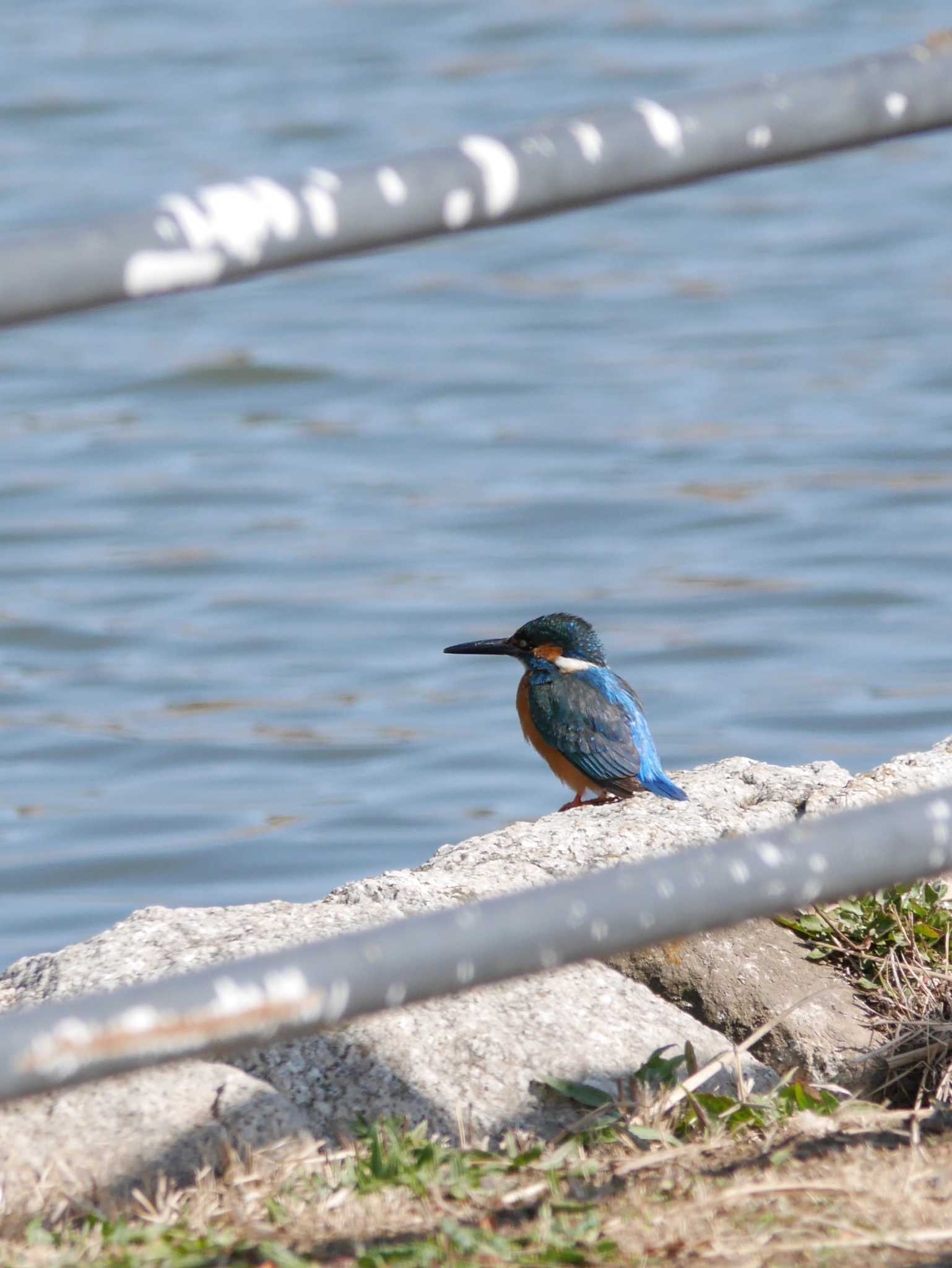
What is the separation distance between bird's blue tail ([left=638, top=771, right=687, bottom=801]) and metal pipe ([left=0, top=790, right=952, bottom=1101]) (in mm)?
2254

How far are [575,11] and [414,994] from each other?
59.0ft

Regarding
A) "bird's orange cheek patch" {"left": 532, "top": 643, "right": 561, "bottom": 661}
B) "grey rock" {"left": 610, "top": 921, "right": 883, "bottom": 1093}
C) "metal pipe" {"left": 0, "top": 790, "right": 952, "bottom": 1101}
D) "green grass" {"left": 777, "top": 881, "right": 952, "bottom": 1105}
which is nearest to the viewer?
"metal pipe" {"left": 0, "top": 790, "right": 952, "bottom": 1101}

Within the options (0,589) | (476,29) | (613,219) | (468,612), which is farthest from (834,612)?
(476,29)

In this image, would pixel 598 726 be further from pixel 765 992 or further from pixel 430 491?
pixel 430 491

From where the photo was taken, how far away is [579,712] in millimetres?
5348

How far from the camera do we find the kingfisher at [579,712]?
5.18 metres

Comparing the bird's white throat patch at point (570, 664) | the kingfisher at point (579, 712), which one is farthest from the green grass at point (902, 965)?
the bird's white throat patch at point (570, 664)

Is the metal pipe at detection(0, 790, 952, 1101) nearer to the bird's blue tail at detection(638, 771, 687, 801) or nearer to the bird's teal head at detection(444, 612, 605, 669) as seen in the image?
the bird's blue tail at detection(638, 771, 687, 801)

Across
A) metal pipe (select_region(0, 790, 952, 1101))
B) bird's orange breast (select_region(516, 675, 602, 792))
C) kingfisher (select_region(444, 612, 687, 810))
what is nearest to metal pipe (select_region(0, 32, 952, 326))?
metal pipe (select_region(0, 790, 952, 1101))

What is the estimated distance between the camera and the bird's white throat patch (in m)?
5.57

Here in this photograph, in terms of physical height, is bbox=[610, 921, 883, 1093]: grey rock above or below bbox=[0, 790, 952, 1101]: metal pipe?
below

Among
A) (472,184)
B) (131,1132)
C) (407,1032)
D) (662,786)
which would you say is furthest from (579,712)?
(472,184)

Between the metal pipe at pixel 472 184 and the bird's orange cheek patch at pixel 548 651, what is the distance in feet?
13.3

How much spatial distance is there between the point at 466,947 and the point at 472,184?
0.60 m
